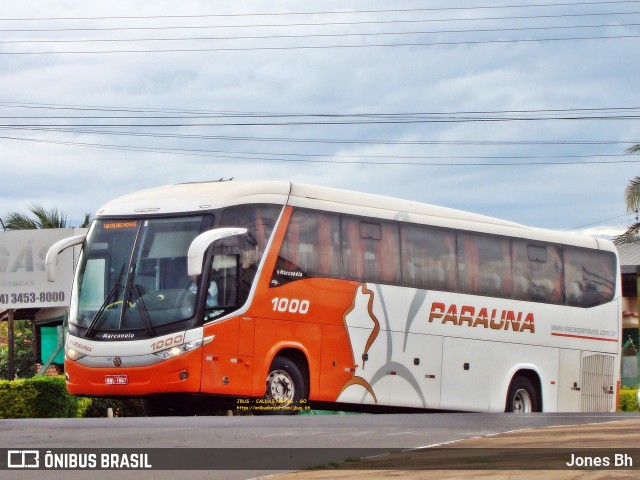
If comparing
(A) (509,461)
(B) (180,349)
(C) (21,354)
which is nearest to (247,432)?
(B) (180,349)

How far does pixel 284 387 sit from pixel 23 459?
8897 mm

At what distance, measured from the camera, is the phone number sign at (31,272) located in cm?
3978

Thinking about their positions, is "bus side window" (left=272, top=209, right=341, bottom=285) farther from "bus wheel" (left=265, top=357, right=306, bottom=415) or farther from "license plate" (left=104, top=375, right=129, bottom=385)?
"license plate" (left=104, top=375, right=129, bottom=385)

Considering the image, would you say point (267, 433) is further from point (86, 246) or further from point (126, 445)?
point (86, 246)

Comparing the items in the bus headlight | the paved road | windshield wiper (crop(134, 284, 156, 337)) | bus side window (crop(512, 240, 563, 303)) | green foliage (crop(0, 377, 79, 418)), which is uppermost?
bus side window (crop(512, 240, 563, 303))

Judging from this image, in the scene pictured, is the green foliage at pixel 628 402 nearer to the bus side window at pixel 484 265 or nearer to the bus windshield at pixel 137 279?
the bus side window at pixel 484 265

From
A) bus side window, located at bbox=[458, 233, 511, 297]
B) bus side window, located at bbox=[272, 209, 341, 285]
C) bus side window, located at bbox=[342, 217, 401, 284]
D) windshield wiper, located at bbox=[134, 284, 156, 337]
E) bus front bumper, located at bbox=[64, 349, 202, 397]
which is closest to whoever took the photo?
bus front bumper, located at bbox=[64, 349, 202, 397]

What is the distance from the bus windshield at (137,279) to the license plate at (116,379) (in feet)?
2.04

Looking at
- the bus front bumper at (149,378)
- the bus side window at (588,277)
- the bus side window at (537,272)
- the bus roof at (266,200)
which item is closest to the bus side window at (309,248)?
the bus roof at (266,200)

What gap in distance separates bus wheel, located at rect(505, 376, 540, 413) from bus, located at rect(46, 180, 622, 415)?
34 millimetres

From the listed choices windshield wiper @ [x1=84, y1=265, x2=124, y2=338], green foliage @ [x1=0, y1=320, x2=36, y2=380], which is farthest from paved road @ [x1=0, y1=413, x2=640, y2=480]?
green foliage @ [x1=0, y1=320, x2=36, y2=380]

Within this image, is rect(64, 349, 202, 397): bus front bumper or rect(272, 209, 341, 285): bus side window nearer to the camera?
rect(64, 349, 202, 397): bus front bumper

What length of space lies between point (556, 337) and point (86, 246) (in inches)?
383

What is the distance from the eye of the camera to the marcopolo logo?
38.7 ft
